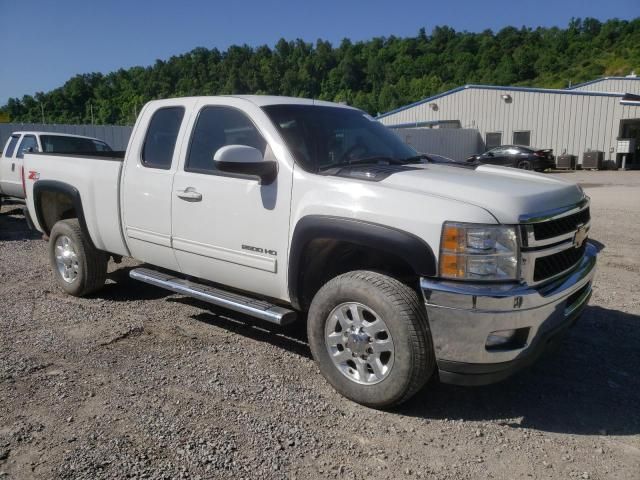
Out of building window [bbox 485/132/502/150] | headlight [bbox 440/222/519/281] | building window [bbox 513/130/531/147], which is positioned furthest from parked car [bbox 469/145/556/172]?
headlight [bbox 440/222/519/281]

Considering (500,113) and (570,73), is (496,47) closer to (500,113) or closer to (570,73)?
(570,73)

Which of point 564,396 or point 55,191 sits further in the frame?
point 55,191

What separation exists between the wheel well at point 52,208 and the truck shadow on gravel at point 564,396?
4487 millimetres

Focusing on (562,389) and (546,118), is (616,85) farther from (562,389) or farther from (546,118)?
(562,389)

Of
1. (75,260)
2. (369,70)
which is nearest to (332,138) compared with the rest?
(75,260)

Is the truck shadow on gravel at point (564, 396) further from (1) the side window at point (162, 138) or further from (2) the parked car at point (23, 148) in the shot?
(2) the parked car at point (23, 148)

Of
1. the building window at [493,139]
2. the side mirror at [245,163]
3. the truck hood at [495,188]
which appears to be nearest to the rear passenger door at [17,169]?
the side mirror at [245,163]

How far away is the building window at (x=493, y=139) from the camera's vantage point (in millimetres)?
34562

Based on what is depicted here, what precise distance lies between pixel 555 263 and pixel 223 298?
2.34 meters

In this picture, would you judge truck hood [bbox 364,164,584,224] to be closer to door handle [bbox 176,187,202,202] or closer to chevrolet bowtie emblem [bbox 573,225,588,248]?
chevrolet bowtie emblem [bbox 573,225,588,248]

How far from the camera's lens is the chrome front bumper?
9.75 ft

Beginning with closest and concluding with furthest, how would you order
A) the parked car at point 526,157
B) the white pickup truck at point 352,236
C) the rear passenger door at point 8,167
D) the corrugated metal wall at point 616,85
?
1. the white pickup truck at point 352,236
2. the rear passenger door at point 8,167
3. the parked car at point 526,157
4. the corrugated metal wall at point 616,85

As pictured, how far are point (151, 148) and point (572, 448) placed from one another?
3.93m

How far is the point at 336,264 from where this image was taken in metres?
3.95
